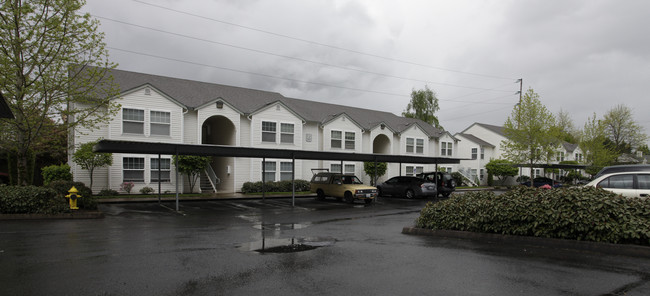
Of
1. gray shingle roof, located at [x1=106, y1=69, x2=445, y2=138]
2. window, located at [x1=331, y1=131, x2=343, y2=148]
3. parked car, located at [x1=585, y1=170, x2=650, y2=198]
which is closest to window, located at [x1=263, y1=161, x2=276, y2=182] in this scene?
gray shingle roof, located at [x1=106, y1=69, x2=445, y2=138]

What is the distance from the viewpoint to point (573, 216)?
7.92 m

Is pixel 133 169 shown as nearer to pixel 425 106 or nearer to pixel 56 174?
pixel 56 174

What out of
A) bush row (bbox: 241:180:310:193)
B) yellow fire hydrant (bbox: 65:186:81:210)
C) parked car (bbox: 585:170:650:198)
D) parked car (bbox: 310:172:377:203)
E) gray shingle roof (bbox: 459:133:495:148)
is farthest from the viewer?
gray shingle roof (bbox: 459:133:495:148)

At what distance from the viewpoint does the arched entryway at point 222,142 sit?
1048 inches

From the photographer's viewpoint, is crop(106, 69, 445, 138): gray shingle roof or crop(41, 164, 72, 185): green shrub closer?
crop(41, 164, 72, 185): green shrub

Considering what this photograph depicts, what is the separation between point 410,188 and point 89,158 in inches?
755

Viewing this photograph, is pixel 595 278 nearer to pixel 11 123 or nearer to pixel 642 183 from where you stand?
pixel 642 183

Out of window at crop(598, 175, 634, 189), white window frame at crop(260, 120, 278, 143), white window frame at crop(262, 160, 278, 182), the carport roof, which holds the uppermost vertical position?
white window frame at crop(260, 120, 278, 143)

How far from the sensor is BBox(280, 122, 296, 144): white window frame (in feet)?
92.9

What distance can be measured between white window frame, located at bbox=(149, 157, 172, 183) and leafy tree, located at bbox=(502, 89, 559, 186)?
85.8 feet

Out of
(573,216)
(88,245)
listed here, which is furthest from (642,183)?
(88,245)

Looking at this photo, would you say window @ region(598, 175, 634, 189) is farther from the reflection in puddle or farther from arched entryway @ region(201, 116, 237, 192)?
arched entryway @ region(201, 116, 237, 192)

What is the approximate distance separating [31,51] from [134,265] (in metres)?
12.4

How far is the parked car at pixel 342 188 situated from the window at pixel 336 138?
360 inches
